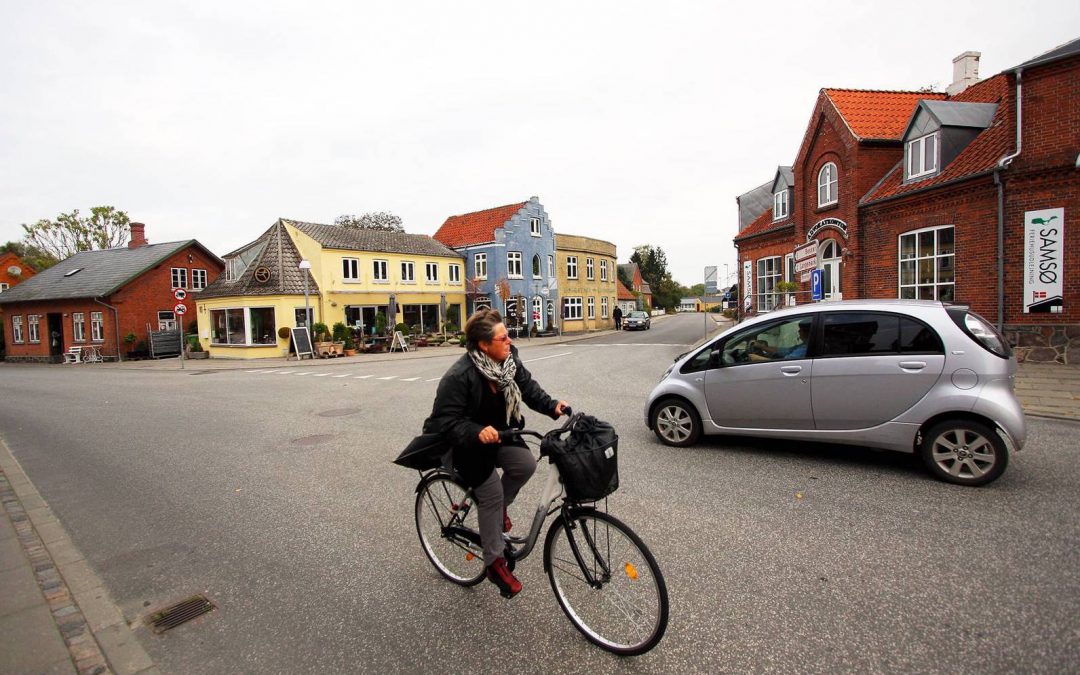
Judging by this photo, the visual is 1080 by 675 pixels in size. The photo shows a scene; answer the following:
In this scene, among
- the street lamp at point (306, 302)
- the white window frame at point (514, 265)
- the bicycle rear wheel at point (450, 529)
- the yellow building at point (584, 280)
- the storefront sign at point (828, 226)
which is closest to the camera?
the bicycle rear wheel at point (450, 529)

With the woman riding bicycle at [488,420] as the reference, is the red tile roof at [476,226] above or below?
above

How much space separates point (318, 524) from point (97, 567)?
4.98ft

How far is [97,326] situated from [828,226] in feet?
123

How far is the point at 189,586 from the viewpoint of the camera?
12.3ft

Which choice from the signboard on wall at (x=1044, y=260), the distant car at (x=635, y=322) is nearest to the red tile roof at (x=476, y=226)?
the distant car at (x=635, y=322)

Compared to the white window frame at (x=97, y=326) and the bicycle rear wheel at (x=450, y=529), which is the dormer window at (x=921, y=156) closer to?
the bicycle rear wheel at (x=450, y=529)

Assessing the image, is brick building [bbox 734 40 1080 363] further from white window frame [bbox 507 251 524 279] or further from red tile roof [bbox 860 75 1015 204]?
white window frame [bbox 507 251 524 279]

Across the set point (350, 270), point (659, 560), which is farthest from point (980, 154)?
point (350, 270)

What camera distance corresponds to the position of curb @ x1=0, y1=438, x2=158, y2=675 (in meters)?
2.95

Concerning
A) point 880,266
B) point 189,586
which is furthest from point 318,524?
point 880,266

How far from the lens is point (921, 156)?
1617 centimetres

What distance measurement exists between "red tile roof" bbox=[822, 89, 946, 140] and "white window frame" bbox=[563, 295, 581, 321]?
1037 inches

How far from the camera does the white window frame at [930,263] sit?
1512 centimetres

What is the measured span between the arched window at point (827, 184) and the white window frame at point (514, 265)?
71.6 feet
